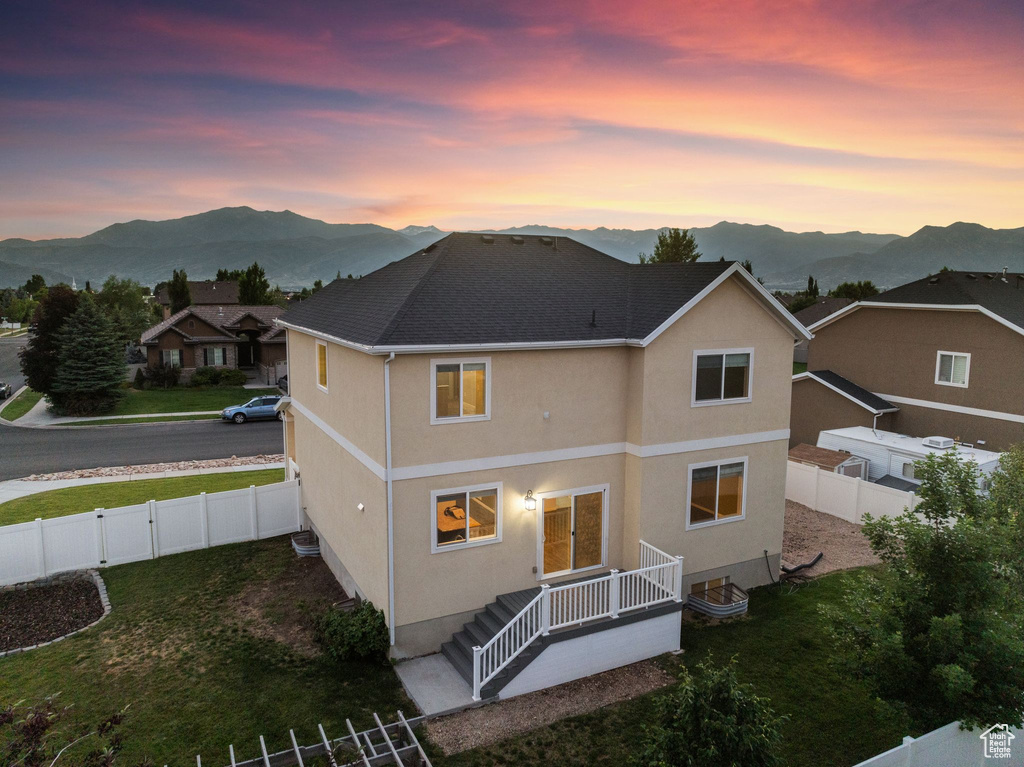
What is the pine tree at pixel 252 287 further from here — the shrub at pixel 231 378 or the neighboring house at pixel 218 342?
the shrub at pixel 231 378

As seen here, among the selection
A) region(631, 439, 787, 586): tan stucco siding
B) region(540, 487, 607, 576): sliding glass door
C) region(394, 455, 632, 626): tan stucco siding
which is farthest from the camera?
region(631, 439, 787, 586): tan stucco siding

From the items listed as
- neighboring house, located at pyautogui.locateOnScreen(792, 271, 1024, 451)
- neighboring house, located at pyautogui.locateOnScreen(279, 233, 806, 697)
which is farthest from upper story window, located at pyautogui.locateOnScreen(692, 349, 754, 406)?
neighboring house, located at pyautogui.locateOnScreen(792, 271, 1024, 451)

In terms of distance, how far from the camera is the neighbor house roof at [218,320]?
4528 cm

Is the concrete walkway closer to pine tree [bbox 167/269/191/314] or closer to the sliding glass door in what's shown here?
the sliding glass door

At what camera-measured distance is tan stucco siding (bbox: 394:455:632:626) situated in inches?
461

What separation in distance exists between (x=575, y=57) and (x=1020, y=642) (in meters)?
19.2

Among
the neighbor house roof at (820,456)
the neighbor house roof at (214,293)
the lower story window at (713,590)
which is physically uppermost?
the neighbor house roof at (214,293)

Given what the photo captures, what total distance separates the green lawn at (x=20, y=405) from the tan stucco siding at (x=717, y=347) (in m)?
38.6

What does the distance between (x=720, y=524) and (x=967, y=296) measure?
17318mm

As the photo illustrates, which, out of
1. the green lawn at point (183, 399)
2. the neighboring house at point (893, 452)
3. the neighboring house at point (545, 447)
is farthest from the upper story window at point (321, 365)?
the green lawn at point (183, 399)

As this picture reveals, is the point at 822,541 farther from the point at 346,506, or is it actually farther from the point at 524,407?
the point at 346,506

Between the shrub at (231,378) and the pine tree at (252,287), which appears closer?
the shrub at (231,378)

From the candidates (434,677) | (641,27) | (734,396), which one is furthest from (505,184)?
(434,677)

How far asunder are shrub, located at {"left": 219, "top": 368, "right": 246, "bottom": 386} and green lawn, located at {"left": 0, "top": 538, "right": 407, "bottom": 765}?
32326mm
